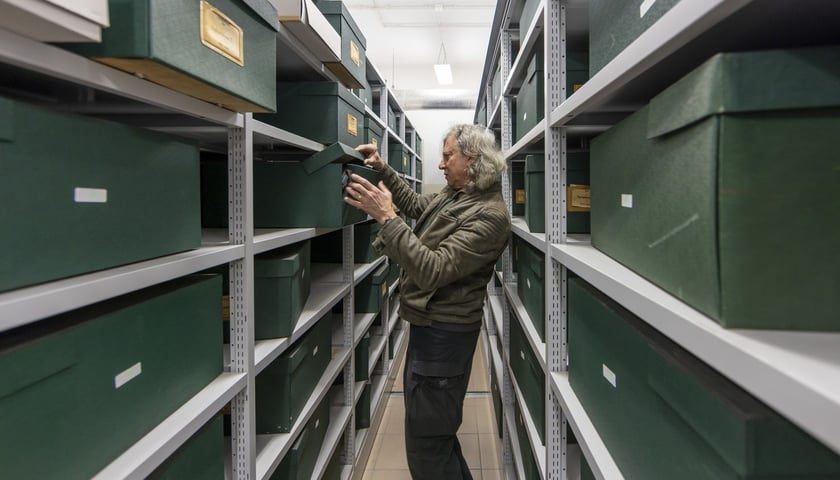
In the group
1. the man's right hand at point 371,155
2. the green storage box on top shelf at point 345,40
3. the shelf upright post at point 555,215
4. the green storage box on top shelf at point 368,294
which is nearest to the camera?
the shelf upright post at point 555,215

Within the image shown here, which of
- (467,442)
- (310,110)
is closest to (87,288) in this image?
(310,110)

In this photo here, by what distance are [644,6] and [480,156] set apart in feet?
3.76

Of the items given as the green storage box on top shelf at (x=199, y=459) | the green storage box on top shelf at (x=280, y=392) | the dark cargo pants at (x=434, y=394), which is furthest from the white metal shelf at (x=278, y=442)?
the dark cargo pants at (x=434, y=394)

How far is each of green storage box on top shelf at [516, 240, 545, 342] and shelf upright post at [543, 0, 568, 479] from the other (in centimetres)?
23

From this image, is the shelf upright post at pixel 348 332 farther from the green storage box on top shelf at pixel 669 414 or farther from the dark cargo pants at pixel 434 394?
the green storage box on top shelf at pixel 669 414

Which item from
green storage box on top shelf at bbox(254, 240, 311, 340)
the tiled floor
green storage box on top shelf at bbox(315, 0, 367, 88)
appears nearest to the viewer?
green storage box on top shelf at bbox(254, 240, 311, 340)

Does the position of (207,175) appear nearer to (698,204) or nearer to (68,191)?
(68,191)

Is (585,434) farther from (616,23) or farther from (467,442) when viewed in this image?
(467,442)

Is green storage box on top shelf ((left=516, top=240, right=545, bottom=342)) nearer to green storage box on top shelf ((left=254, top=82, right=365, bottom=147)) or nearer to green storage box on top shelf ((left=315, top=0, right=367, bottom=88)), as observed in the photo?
green storage box on top shelf ((left=254, top=82, right=365, bottom=147))

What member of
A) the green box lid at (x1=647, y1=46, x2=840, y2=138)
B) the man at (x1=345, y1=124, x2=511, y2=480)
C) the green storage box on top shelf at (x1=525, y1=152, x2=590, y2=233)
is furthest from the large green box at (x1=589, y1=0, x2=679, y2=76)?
the man at (x1=345, y1=124, x2=511, y2=480)

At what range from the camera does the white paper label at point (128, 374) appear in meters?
0.75

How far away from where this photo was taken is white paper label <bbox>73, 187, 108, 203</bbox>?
675 millimetres

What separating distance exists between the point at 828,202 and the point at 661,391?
332 millimetres

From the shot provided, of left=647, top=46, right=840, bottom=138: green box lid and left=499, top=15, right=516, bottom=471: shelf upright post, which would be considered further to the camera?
left=499, top=15, right=516, bottom=471: shelf upright post
